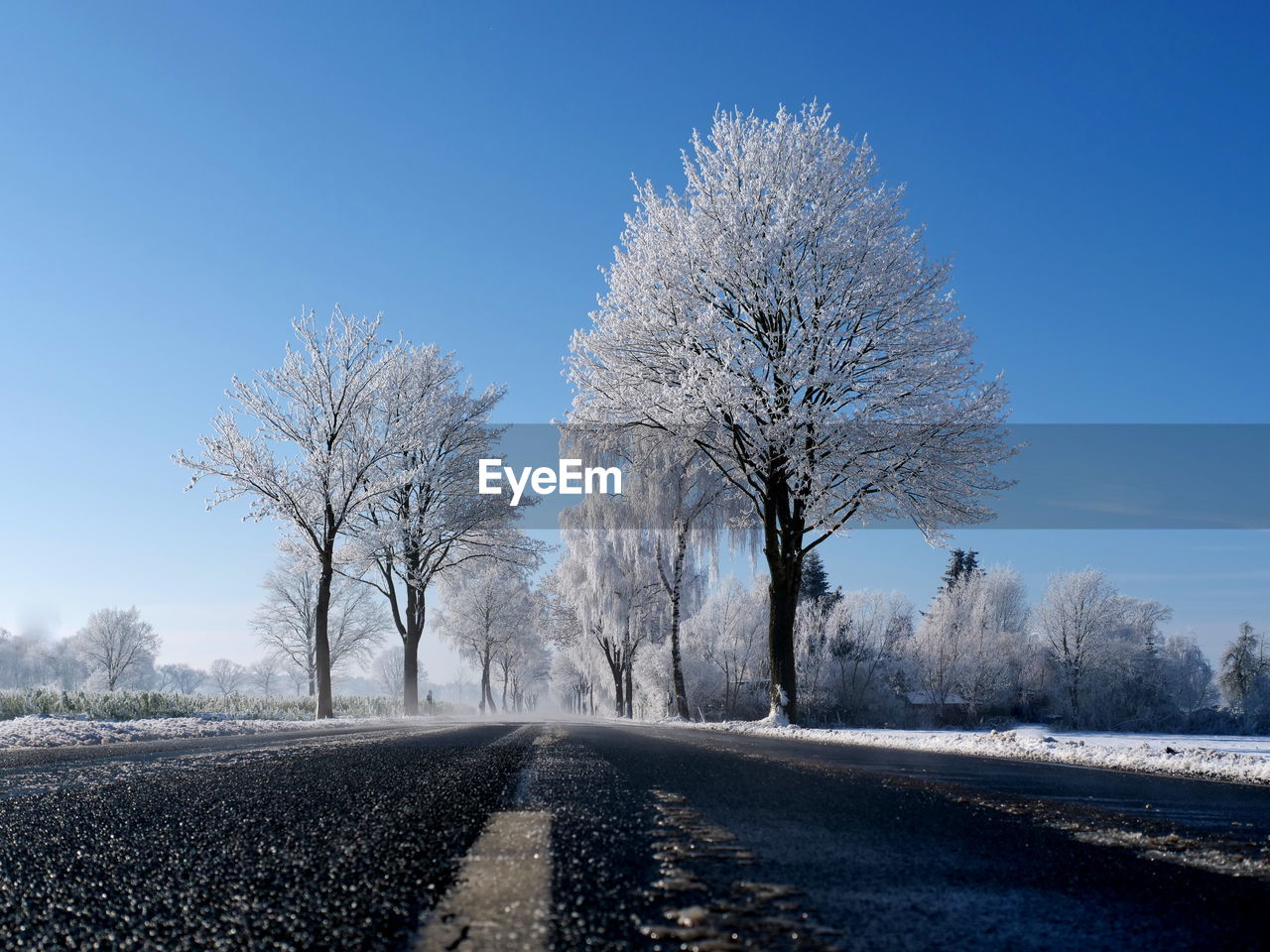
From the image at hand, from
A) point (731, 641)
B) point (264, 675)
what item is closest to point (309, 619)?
point (731, 641)

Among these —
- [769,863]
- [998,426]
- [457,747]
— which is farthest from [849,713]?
[769,863]

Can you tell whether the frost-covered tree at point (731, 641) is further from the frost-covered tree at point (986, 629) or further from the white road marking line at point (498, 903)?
the white road marking line at point (498, 903)

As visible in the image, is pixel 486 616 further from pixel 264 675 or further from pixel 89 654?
pixel 264 675

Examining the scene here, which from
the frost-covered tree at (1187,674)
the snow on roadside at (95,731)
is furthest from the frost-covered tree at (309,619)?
the frost-covered tree at (1187,674)

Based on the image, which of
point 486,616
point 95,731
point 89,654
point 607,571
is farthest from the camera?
point 89,654

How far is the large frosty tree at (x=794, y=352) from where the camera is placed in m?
11.0

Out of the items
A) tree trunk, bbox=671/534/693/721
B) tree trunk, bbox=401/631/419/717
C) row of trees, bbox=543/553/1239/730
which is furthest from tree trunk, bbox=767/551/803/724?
row of trees, bbox=543/553/1239/730

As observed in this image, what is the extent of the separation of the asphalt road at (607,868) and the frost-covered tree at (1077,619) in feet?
206

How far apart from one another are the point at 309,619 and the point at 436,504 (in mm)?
34392

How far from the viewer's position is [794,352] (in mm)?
11133

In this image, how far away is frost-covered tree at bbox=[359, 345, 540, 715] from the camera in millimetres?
21531

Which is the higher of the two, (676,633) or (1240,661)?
(676,633)

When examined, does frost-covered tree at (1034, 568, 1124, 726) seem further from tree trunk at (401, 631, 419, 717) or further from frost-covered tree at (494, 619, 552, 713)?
tree trunk at (401, 631, 419, 717)

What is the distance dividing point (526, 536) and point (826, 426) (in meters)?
15.2
